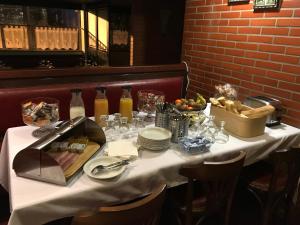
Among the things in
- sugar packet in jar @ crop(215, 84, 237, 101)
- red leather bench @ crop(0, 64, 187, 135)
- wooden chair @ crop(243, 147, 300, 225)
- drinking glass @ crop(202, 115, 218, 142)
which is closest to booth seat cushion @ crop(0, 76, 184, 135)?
red leather bench @ crop(0, 64, 187, 135)

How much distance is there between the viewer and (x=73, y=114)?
1612mm

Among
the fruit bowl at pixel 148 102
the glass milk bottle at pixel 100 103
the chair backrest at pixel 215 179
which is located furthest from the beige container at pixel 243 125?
the glass milk bottle at pixel 100 103

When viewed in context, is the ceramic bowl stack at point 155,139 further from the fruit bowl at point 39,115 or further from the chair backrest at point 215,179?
the fruit bowl at point 39,115

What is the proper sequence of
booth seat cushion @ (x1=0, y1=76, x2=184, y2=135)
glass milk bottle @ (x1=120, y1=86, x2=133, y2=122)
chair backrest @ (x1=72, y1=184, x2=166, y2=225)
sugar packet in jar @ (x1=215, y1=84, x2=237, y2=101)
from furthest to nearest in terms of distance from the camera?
sugar packet in jar @ (x1=215, y1=84, x2=237, y2=101) < booth seat cushion @ (x1=0, y1=76, x2=184, y2=135) < glass milk bottle @ (x1=120, y1=86, x2=133, y2=122) < chair backrest @ (x1=72, y1=184, x2=166, y2=225)

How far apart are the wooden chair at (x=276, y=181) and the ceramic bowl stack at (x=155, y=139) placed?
58 cm

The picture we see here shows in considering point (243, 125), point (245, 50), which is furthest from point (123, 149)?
point (245, 50)

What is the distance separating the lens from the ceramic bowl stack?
1.38 metres

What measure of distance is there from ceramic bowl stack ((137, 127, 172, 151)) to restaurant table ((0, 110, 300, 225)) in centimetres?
3

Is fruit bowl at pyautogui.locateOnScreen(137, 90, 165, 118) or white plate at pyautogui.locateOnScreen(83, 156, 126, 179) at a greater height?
fruit bowl at pyautogui.locateOnScreen(137, 90, 165, 118)

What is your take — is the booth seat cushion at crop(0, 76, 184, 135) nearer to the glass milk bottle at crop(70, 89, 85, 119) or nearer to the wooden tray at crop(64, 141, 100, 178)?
the glass milk bottle at crop(70, 89, 85, 119)

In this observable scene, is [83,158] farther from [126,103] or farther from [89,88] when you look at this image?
[89,88]

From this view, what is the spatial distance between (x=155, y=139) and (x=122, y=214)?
556 mm

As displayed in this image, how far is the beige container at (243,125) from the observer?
161 cm

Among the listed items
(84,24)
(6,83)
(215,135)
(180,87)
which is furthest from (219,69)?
(84,24)
